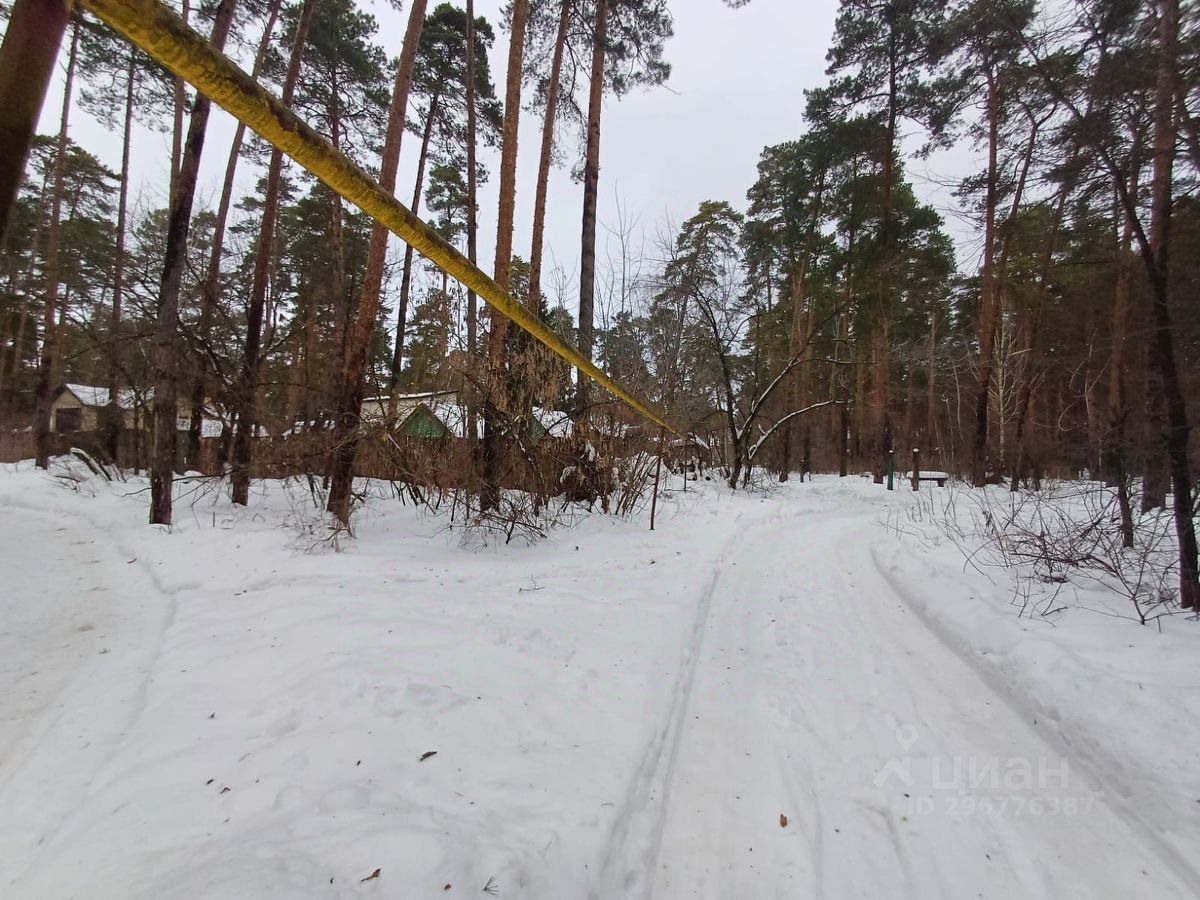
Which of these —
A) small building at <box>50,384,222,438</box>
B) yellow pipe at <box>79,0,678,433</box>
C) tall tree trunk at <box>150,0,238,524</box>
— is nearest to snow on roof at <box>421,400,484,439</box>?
tall tree trunk at <box>150,0,238,524</box>

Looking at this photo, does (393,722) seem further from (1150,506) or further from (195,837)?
Result: (1150,506)

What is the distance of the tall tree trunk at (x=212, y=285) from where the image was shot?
25.5 ft

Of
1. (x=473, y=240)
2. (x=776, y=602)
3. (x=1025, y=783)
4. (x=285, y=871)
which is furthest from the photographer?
(x=473, y=240)

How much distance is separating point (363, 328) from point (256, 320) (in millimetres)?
3546

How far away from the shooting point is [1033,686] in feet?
9.61

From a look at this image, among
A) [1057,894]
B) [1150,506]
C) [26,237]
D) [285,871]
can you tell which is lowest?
[1057,894]

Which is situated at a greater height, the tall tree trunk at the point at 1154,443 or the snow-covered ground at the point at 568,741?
the tall tree trunk at the point at 1154,443

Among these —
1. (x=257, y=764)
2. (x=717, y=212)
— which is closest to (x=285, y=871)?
(x=257, y=764)

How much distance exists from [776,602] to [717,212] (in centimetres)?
1940

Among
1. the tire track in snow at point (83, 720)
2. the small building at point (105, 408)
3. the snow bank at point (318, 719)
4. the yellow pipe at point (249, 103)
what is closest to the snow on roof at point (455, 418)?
the snow bank at point (318, 719)

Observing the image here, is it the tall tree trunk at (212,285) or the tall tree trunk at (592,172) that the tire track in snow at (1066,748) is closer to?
the tall tree trunk at (592,172)

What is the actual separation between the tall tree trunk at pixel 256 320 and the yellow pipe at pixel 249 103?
25.7 feet

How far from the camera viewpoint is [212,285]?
896 cm

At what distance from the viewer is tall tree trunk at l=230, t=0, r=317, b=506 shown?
788cm
